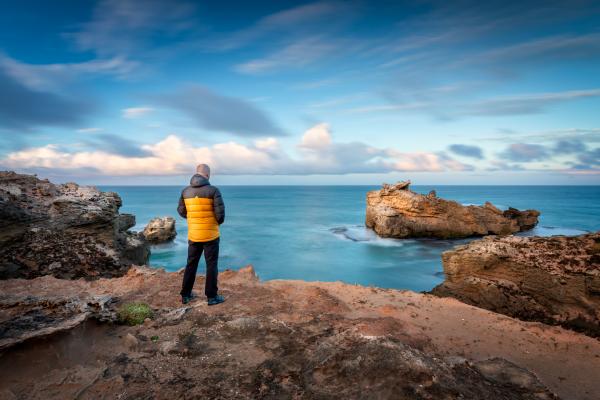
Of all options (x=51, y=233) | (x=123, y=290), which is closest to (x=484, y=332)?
(x=123, y=290)

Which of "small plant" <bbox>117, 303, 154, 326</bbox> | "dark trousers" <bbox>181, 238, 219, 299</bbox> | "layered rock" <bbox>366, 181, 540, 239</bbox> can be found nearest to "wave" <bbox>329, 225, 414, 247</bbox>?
"layered rock" <bbox>366, 181, 540, 239</bbox>

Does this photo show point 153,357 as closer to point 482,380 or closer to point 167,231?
point 482,380

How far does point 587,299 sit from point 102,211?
40.0ft

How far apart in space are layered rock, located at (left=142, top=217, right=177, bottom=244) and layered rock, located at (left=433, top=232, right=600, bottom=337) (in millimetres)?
24871

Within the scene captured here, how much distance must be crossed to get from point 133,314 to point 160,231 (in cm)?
2496

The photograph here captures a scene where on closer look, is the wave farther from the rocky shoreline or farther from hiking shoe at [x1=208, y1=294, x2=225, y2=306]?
hiking shoe at [x1=208, y1=294, x2=225, y2=306]

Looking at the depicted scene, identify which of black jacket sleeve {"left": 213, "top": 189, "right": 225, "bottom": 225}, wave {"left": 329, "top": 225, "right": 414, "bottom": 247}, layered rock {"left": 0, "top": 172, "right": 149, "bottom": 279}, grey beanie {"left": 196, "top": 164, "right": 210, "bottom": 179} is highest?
grey beanie {"left": 196, "top": 164, "right": 210, "bottom": 179}

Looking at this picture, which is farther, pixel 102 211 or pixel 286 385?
pixel 102 211

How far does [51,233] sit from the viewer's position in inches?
359

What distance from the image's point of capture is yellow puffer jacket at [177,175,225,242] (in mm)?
6141

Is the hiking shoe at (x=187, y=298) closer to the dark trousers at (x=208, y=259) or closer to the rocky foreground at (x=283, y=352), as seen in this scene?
the rocky foreground at (x=283, y=352)

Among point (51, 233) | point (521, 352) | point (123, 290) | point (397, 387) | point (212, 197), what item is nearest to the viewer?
point (397, 387)

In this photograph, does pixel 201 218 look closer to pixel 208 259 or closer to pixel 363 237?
pixel 208 259

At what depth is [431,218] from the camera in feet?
98.3
